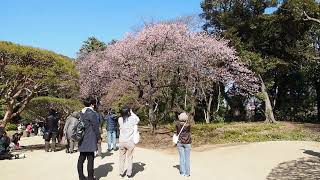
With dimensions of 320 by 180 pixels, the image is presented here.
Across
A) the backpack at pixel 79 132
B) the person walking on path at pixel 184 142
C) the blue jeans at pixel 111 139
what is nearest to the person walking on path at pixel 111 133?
the blue jeans at pixel 111 139

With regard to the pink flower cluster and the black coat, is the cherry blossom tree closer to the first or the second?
the pink flower cluster

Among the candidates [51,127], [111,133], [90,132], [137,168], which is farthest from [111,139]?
[90,132]

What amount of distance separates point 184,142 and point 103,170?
2.03 meters

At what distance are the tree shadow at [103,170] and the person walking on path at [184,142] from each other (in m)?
1.74

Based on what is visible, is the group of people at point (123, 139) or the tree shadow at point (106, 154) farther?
the tree shadow at point (106, 154)

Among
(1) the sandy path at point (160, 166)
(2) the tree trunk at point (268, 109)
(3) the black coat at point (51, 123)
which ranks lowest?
(1) the sandy path at point (160, 166)

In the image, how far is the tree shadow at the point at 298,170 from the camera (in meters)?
10.9

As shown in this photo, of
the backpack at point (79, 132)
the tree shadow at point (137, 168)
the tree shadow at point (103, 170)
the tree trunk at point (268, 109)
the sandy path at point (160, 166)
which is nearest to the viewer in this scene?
the backpack at point (79, 132)

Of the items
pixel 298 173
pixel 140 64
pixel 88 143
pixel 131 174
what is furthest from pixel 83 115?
pixel 140 64

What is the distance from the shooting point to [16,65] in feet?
46.9

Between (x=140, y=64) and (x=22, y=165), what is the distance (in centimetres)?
1328

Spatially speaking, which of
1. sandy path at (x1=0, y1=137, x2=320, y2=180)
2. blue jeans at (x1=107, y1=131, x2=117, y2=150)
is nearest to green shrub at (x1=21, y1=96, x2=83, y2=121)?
blue jeans at (x1=107, y1=131, x2=117, y2=150)

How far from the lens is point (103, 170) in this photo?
1032cm

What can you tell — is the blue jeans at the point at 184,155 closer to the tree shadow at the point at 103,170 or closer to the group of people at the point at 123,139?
the group of people at the point at 123,139
